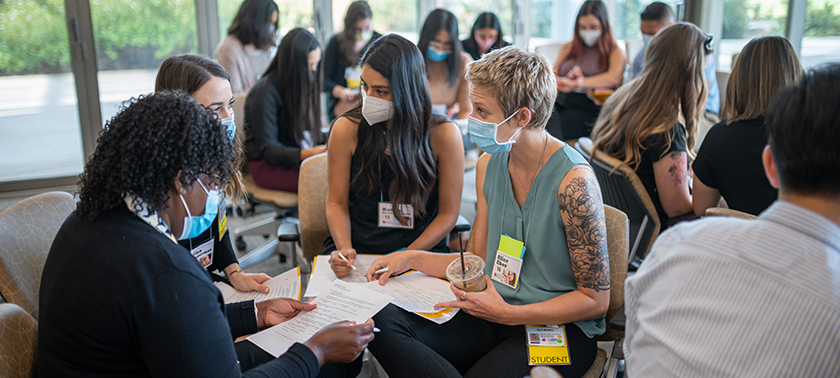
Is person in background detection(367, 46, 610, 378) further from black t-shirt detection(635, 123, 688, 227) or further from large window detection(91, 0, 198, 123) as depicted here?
large window detection(91, 0, 198, 123)

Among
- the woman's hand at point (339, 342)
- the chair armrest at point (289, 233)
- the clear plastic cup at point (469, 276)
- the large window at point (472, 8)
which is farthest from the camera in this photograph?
the large window at point (472, 8)

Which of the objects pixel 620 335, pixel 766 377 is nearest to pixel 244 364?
pixel 620 335

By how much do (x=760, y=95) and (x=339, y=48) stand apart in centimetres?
305

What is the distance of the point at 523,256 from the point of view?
1589 mm

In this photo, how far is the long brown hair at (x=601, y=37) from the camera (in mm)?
4215

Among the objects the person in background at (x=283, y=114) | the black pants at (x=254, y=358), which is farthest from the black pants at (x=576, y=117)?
the black pants at (x=254, y=358)

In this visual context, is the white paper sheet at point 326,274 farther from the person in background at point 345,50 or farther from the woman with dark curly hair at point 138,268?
the person in background at point 345,50

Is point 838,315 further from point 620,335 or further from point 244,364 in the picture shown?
point 244,364

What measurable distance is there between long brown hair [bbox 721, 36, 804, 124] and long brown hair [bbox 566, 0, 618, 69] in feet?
7.40

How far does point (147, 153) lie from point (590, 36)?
3.94 metres

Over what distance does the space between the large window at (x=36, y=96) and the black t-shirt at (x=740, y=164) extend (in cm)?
489

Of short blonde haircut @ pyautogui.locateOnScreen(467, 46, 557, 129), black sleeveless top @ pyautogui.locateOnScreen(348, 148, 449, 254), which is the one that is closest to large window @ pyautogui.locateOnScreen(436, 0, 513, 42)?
black sleeveless top @ pyautogui.locateOnScreen(348, 148, 449, 254)

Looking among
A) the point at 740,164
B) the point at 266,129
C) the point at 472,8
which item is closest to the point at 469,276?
the point at 740,164

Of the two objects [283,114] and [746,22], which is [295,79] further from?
[746,22]
